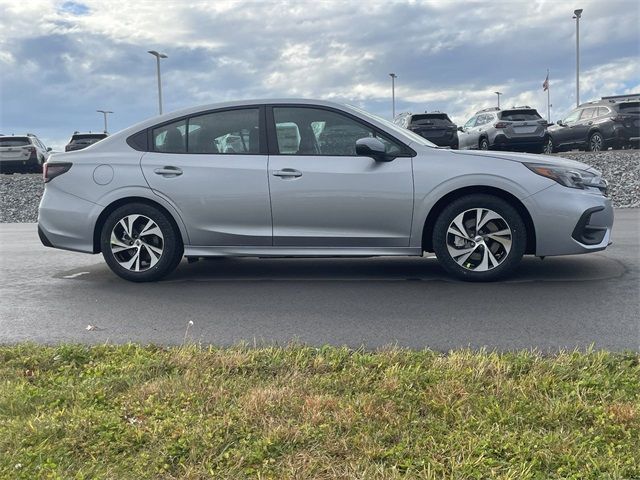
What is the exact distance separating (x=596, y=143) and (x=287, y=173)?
18.0 meters

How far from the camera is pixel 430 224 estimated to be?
5695 mm

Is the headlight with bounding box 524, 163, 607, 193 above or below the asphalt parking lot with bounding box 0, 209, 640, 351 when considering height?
above

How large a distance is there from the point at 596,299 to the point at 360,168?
7.24 ft

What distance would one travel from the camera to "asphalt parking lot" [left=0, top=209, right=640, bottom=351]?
4.16m

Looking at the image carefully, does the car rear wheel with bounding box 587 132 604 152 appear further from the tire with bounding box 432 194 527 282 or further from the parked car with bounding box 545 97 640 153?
the tire with bounding box 432 194 527 282

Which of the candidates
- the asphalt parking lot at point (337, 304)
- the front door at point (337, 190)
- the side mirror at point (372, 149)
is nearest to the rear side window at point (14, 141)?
the asphalt parking lot at point (337, 304)

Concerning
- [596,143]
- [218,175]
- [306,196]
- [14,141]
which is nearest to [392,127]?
[306,196]

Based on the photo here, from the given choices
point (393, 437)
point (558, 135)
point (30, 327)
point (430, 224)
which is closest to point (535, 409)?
point (393, 437)

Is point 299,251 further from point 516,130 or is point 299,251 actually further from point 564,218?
point 516,130

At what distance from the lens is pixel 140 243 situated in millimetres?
5973

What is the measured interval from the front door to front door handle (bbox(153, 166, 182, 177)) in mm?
864

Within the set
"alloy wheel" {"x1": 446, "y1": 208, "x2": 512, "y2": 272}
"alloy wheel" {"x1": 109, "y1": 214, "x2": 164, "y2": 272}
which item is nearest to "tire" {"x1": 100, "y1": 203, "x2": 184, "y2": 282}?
"alloy wheel" {"x1": 109, "y1": 214, "x2": 164, "y2": 272}

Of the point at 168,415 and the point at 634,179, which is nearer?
the point at 168,415

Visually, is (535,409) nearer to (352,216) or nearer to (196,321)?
(196,321)
